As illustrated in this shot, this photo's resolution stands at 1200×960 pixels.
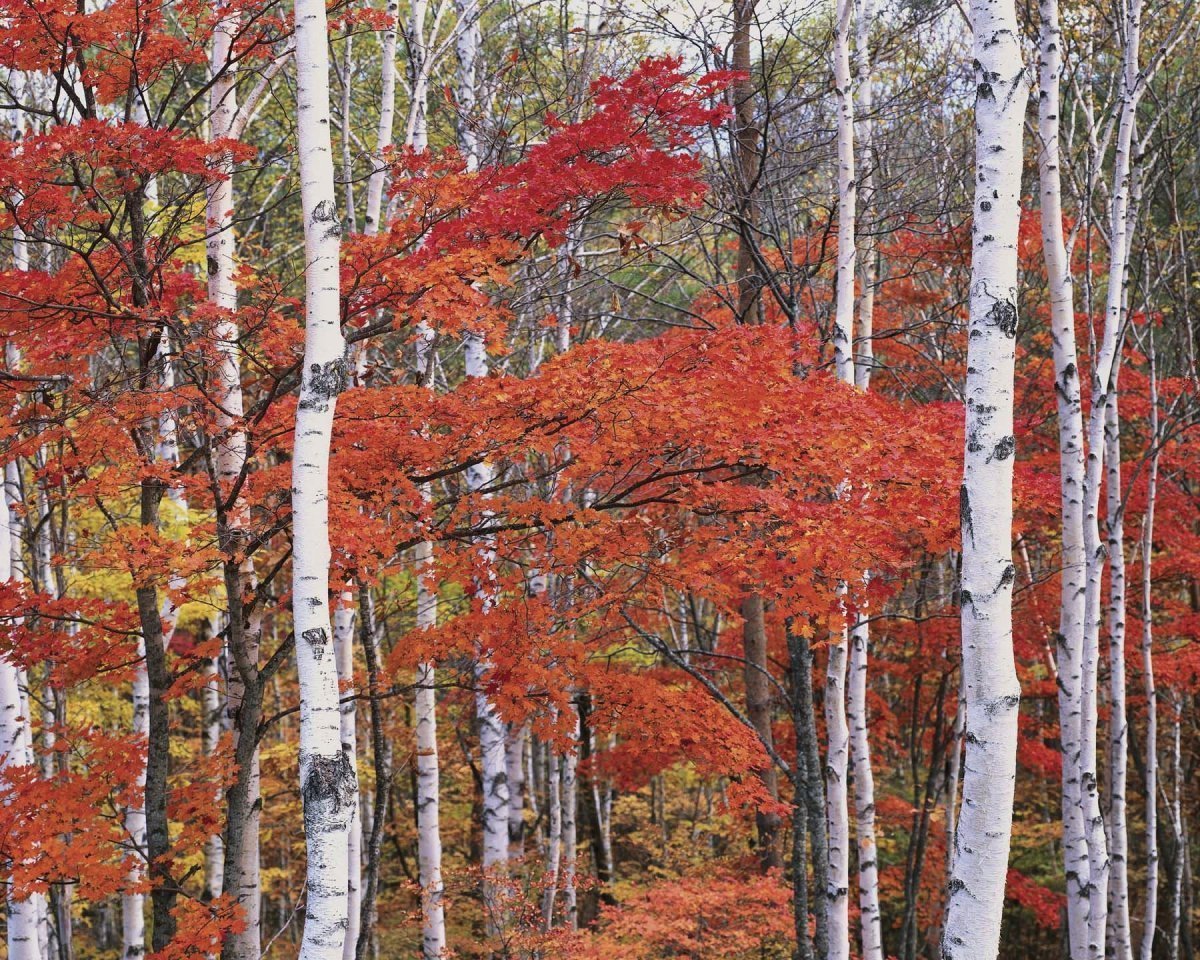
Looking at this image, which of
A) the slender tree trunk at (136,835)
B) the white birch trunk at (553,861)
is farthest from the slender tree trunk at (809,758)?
the slender tree trunk at (136,835)

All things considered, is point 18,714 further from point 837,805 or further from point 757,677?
point 757,677

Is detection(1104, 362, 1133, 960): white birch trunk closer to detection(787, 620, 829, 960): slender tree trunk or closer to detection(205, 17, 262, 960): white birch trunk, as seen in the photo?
detection(787, 620, 829, 960): slender tree trunk

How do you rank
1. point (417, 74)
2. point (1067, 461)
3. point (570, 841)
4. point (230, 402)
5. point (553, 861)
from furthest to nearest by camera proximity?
point (570, 841) < point (553, 861) < point (417, 74) < point (230, 402) < point (1067, 461)

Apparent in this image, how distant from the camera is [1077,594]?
607 centimetres

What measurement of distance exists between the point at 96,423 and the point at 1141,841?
15.2 meters

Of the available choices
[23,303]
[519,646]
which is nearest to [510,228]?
[519,646]

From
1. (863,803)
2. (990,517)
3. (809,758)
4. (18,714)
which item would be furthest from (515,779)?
(990,517)

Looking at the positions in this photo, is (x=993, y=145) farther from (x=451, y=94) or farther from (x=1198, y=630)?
(x=1198, y=630)

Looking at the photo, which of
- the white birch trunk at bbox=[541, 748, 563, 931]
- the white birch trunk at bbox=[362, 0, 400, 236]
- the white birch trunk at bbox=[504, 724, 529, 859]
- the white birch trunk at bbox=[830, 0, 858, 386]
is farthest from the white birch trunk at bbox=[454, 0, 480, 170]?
the white birch trunk at bbox=[504, 724, 529, 859]

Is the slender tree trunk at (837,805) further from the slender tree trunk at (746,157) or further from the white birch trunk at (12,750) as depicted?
the white birch trunk at (12,750)

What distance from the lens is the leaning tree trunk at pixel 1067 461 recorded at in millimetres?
5746

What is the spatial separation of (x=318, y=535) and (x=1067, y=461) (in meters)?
4.30

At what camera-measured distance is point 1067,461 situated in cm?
598

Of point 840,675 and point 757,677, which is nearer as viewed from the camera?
point 840,675
